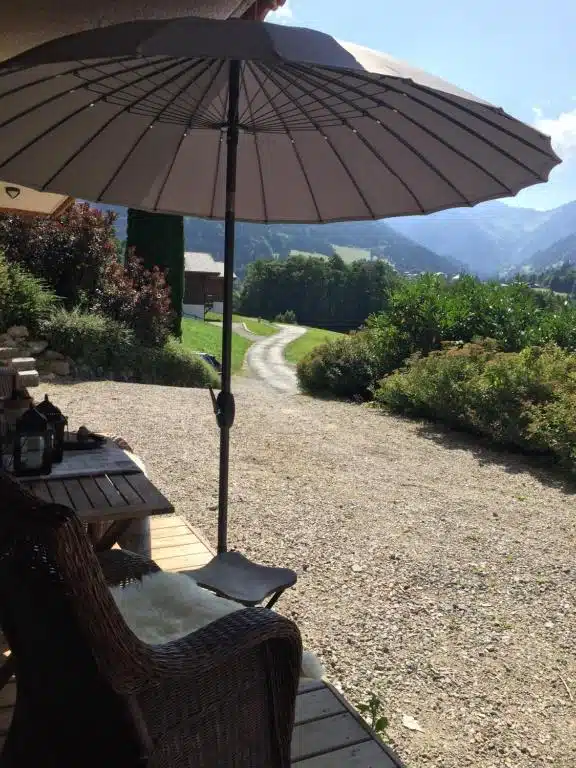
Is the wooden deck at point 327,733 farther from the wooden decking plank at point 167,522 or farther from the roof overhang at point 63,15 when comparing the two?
the roof overhang at point 63,15

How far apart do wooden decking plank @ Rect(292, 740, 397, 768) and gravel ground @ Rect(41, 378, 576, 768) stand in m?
0.64

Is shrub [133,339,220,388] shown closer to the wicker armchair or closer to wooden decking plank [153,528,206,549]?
wooden decking plank [153,528,206,549]

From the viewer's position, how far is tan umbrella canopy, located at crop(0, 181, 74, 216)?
565 centimetres

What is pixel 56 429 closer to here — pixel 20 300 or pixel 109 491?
pixel 109 491

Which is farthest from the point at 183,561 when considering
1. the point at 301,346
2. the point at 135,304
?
the point at 301,346

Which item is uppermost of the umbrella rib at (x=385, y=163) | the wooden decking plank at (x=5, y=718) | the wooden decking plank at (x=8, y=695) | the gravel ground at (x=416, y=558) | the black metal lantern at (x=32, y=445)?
the umbrella rib at (x=385, y=163)

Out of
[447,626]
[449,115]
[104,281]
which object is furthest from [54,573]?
[104,281]

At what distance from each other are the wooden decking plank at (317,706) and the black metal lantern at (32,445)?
1140 millimetres

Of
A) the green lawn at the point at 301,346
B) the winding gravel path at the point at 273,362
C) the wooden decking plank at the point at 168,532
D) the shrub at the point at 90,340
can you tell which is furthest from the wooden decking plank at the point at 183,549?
the green lawn at the point at 301,346

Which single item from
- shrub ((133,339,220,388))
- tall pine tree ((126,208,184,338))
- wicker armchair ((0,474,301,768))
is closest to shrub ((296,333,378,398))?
shrub ((133,339,220,388))

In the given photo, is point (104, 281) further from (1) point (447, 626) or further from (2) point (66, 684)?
(2) point (66, 684)

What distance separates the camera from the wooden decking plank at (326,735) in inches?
72.7

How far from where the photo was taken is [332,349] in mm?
11406

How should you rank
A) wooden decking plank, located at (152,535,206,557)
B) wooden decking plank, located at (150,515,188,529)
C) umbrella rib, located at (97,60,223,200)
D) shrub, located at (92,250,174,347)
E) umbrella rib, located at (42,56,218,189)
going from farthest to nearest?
shrub, located at (92,250,174,347) < wooden decking plank, located at (150,515,188,529) < wooden decking plank, located at (152,535,206,557) < umbrella rib, located at (97,60,223,200) < umbrella rib, located at (42,56,218,189)
